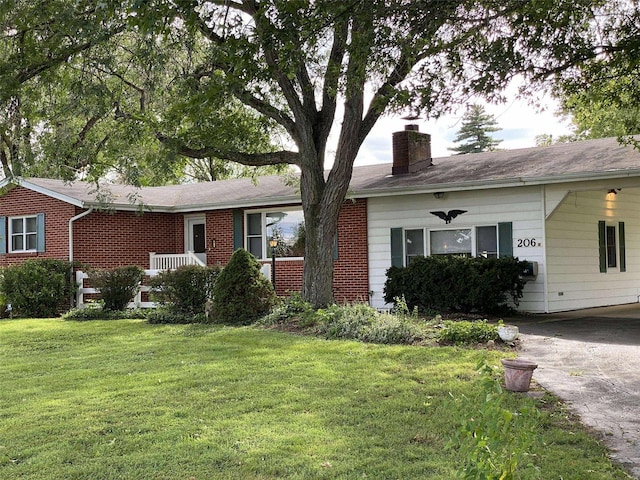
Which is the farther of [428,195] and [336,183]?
[428,195]

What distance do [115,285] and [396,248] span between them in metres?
6.81

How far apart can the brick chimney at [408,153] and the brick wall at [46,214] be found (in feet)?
28.9

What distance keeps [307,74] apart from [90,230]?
8.52m

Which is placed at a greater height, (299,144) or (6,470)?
(299,144)

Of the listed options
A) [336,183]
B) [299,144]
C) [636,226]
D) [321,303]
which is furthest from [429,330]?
[636,226]

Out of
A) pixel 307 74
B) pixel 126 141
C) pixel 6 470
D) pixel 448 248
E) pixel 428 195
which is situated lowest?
pixel 6 470

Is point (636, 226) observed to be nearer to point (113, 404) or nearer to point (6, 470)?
point (113, 404)

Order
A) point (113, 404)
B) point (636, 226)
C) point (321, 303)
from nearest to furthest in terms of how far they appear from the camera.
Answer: point (113, 404) → point (321, 303) → point (636, 226)

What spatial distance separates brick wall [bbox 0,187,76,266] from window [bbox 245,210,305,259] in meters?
4.88

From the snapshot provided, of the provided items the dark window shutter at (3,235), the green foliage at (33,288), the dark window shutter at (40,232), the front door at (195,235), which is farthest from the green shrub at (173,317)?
the dark window shutter at (3,235)

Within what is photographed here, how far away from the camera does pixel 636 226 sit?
18422mm

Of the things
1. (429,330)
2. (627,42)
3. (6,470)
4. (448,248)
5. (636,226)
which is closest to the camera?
(6,470)

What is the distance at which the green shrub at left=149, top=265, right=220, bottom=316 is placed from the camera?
14.6 m

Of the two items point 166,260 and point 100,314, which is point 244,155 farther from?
point 166,260
